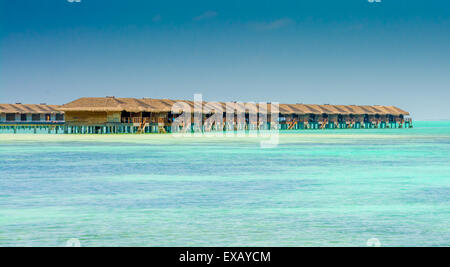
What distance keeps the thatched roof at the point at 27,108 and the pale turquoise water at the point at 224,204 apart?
157 ft

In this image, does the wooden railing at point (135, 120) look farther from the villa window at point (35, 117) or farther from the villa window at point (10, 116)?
the villa window at point (35, 117)

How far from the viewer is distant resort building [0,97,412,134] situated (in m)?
54.5

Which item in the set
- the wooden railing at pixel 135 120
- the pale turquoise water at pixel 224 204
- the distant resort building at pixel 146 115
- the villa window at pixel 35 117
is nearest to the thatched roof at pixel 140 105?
the distant resort building at pixel 146 115

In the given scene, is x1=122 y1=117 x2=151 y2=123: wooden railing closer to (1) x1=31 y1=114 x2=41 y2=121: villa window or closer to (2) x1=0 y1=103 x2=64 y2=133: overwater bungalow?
(2) x1=0 y1=103 x2=64 y2=133: overwater bungalow

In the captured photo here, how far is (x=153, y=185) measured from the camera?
50.2 feet

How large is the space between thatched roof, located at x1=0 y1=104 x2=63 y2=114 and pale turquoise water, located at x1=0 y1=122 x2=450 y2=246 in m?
47.8

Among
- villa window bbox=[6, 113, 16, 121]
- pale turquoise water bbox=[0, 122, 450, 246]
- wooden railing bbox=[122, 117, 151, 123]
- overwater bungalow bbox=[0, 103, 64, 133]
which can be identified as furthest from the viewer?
villa window bbox=[6, 113, 16, 121]

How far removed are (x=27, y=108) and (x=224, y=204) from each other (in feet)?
202

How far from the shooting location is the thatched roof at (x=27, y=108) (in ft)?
219

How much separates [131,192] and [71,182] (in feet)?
9.36

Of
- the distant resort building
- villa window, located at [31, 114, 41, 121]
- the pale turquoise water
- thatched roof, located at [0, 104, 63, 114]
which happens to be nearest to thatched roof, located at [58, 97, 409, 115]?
the distant resort building

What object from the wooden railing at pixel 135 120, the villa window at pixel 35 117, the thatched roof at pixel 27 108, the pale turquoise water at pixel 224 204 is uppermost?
the thatched roof at pixel 27 108
